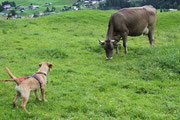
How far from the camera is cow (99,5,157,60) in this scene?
13.2 m

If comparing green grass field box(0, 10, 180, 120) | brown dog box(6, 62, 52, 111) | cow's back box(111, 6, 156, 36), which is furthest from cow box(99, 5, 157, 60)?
brown dog box(6, 62, 52, 111)

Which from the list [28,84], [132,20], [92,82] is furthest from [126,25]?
[28,84]

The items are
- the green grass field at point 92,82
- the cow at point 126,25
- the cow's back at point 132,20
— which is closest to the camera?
the green grass field at point 92,82

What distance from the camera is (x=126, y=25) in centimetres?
1411

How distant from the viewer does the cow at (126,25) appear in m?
13.2

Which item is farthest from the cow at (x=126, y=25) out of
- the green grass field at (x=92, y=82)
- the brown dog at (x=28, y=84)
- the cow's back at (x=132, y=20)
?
the brown dog at (x=28, y=84)

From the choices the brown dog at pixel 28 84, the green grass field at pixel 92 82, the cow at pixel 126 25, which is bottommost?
the green grass field at pixel 92 82

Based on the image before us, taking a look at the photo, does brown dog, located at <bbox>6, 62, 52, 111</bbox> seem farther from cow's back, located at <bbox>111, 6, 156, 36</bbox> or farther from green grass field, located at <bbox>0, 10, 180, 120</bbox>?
cow's back, located at <bbox>111, 6, 156, 36</bbox>

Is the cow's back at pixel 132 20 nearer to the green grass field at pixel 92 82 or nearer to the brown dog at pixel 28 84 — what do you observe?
the green grass field at pixel 92 82

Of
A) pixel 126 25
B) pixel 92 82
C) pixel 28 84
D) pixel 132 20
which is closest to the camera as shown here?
pixel 28 84

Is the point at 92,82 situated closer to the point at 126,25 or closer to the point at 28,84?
the point at 28,84

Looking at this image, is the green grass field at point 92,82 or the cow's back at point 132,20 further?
the cow's back at point 132,20

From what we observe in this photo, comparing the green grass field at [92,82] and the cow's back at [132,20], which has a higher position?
the cow's back at [132,20]

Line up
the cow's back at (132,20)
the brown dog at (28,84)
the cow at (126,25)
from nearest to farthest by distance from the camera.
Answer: the brown dog at (28,84) → the cow at (126,25) → the cow's back at (132,20)
